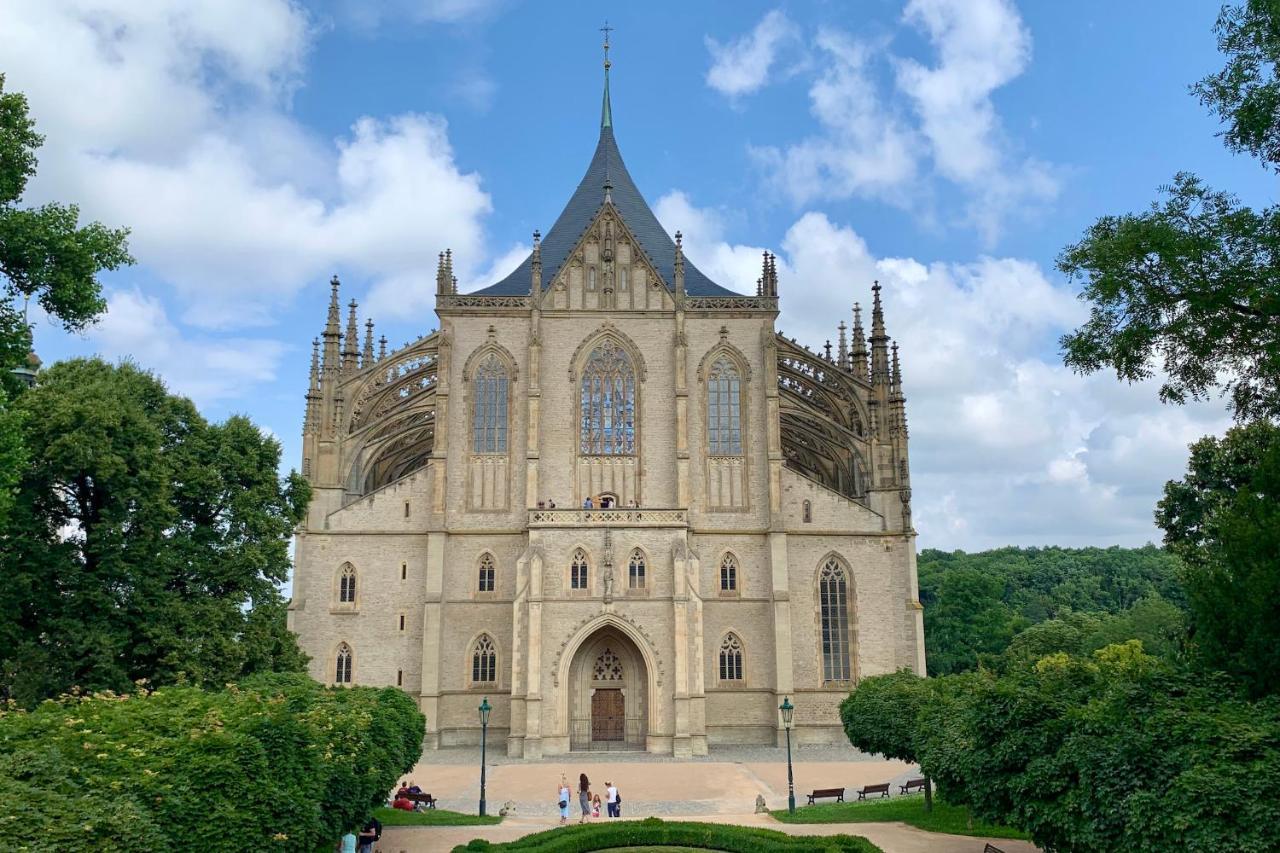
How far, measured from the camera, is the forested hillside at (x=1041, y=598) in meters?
61.7

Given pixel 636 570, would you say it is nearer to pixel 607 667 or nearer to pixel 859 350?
→ pixel 607 667

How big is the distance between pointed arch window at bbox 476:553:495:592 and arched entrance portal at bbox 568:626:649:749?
16.8ft

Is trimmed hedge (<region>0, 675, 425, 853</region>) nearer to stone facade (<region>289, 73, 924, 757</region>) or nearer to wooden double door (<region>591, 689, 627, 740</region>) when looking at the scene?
stone facade (<region>289, 73, 924, 757</region>)

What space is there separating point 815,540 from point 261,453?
24895 mm

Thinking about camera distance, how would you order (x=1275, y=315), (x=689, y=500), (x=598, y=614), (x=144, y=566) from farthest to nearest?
(x=689, y=500) → (x=598, y=614) → (x=144, y=566) → (x=1275, y=315)

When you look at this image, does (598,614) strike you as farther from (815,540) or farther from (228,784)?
(228,784)

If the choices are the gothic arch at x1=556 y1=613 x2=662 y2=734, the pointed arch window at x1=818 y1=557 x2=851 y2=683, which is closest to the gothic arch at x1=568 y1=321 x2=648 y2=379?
the gothic arch at x1=556 y1=613 x2=662 y2=734

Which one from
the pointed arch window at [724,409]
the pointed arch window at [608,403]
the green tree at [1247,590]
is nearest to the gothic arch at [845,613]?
the pointed arch window at [724,409]

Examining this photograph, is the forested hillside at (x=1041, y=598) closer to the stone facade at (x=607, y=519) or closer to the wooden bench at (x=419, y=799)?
the stone facade at (x=607, y=519)

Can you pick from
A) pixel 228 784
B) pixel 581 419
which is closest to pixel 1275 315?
pixel 228 784

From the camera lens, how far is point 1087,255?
17.1 meters

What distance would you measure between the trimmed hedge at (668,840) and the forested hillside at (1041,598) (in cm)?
2553

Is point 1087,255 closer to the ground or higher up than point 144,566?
higher up

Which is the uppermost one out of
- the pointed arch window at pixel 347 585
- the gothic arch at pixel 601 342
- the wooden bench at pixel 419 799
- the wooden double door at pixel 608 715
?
the gothic arch at pixel 601 342
